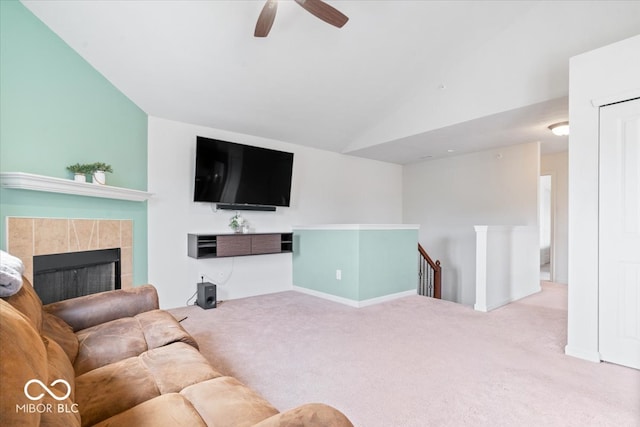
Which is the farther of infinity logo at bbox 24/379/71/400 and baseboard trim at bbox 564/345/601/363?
baseboard trim at bbox 564/345/601/363

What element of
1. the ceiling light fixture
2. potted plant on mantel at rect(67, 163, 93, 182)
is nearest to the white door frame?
the ceiling light fixture

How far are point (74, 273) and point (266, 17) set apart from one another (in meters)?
2.69

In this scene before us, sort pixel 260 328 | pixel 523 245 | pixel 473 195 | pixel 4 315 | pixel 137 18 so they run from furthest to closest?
pixel 473 195
pixel 523 245
pixel 260 328
pixel 137 18
pixel 4 315

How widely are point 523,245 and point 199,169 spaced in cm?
442

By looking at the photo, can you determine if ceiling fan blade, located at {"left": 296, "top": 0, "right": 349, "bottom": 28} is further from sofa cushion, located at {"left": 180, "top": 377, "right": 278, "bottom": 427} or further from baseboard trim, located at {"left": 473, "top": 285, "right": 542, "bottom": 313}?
baseboard trim, located at {"left": 473, "top": 285, "right": 542, "bottom": 313}

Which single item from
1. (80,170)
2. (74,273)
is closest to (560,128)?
(80,170)

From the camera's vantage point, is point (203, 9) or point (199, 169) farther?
point (199, 169)

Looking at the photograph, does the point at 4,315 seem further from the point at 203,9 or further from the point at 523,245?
the point at 523,245

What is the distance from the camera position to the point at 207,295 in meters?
3.88

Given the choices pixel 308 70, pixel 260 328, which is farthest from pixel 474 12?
pixel 260 328

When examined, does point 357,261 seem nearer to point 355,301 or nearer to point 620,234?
point 355,301

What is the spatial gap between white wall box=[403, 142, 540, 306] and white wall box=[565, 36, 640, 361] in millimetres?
2617

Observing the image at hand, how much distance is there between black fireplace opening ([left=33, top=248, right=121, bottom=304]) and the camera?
8.41 ft

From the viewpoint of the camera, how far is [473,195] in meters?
5.68
